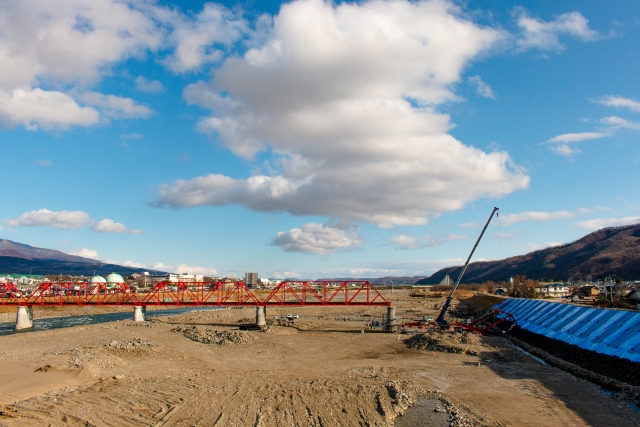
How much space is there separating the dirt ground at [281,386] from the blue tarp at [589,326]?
5817 mm

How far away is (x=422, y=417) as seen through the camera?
23.5m

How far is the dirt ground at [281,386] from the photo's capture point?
908 inches

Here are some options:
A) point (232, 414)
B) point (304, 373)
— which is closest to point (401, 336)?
point (304, 373)

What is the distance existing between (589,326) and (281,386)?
107 feet

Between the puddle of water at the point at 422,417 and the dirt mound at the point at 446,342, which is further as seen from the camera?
the dirt mound at the point at 446,342

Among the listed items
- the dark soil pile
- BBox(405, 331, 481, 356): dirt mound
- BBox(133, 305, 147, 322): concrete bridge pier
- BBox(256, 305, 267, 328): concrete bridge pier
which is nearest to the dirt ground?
BBox(405, 331, 481, 356): dirt mound

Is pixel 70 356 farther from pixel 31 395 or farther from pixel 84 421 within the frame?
pixel 84 421

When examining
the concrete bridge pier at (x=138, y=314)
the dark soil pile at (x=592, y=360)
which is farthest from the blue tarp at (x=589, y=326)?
the concrete bridge pier at (x=138, y=314)

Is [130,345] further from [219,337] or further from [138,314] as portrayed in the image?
[138,314]

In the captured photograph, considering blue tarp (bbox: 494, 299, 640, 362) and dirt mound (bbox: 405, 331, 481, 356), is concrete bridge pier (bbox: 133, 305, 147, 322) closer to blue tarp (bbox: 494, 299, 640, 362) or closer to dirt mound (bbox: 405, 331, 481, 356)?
dirt mound (bbox: 405, 331, 481, 356)

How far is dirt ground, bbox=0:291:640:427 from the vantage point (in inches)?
908

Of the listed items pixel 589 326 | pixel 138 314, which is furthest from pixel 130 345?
pixel 589 326

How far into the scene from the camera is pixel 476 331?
2215 inches

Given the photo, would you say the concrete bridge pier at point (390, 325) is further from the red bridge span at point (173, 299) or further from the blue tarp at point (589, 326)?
the blue tarp at point (589, 326)
